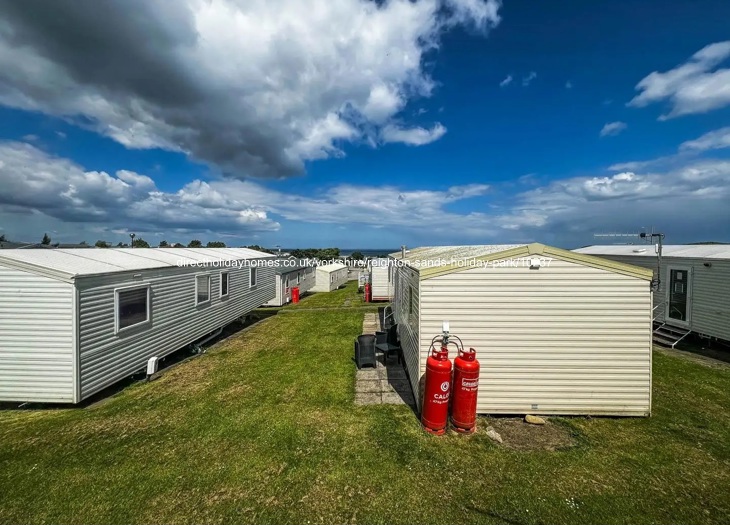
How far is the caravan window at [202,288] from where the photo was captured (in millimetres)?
10974

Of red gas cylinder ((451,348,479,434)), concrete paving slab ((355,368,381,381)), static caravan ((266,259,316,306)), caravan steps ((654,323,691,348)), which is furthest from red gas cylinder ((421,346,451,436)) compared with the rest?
static caravan ((266,259,316,306))

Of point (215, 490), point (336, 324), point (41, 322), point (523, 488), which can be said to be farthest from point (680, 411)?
point (41, 322)

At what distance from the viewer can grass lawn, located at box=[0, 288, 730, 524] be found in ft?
13.3

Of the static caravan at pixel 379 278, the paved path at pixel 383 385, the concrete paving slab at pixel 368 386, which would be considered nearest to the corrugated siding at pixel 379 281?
the static caravan at pixel 379 278

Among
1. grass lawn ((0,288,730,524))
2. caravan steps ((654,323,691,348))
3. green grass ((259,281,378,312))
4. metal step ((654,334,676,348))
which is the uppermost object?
caravan steps ((654,323,691,348))

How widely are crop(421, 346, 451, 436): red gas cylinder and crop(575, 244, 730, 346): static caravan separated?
1046cm

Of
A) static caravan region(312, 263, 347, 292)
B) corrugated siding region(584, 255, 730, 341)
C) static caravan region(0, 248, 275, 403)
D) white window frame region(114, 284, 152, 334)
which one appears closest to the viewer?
static caravan region(0, 248, 275, 403)

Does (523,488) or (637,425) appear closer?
(523,488)

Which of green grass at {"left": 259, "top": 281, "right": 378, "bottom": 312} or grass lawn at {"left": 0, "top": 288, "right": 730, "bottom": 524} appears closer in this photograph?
grass lawn at {"left": 0, "top": 288, "right": 730, "bottom": 524}

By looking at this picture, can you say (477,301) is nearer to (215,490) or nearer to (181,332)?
(215,490)

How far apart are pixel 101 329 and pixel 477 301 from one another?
8243 millimetres

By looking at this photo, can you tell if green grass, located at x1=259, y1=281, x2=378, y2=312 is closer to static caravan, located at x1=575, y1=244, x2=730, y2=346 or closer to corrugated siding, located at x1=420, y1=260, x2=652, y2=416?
corrugated siding, located at x1=420, y1=260, x2=652, y2=416

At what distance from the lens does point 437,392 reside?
221 inches

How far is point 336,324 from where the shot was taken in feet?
47.9
